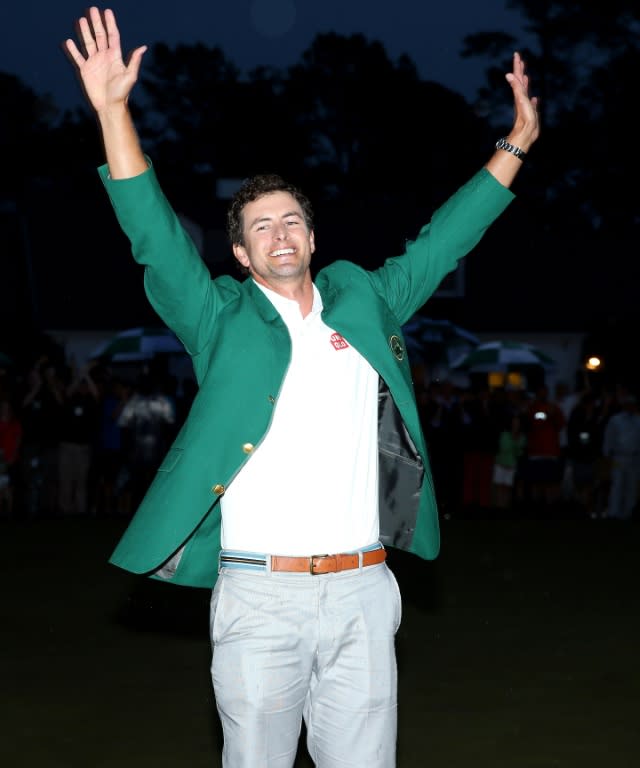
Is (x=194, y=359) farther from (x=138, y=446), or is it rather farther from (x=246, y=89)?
(x=246, y=89)

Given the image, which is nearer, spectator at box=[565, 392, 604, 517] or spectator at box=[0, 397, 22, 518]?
spectator at box=[0, 397, 22, 518]

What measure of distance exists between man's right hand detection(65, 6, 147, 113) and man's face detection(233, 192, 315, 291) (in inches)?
22.5

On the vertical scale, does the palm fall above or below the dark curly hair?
above

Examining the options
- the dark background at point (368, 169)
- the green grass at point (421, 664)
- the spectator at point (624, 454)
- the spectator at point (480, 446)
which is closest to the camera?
the green grass at point (421, 664)

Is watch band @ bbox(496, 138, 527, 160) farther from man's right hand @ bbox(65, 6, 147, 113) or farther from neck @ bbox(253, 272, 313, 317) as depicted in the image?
man's right hand @ bbox(65, 6, 147, 113)

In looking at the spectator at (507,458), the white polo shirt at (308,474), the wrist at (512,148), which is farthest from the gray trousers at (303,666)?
the spectator at (507,458)

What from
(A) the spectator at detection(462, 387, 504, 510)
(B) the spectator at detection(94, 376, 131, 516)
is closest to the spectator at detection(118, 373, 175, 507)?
(B) the spectator at detection(94, 376, 131, 516)

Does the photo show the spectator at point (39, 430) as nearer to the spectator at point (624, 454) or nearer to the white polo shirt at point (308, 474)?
the spectator at point (624, 454)

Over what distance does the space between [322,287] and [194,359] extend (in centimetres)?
54

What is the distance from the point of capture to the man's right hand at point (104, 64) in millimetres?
4062

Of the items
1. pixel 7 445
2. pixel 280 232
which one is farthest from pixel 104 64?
pixel 7 445

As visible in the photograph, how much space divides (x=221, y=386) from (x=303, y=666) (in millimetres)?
907

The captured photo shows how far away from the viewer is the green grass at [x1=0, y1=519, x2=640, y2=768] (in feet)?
22.8

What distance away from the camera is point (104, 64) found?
161 inches
